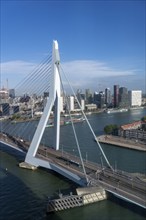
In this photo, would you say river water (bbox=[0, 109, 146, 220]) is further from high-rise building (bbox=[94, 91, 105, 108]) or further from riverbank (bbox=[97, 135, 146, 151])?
high-rise building (bbox=[94, 91, 105, 108])

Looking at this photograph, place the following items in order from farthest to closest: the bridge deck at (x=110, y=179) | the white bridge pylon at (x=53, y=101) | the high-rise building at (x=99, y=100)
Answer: the high-rise building at (x=99, y=100), the white bridge pylon at (x=53, y=101), the bridge deck at (x=110, y=179)

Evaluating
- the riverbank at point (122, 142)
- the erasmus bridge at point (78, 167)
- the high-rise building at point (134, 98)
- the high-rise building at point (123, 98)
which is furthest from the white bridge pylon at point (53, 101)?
the high-rise building at point (134, 98)

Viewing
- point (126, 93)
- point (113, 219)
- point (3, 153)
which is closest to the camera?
point (113, 219)

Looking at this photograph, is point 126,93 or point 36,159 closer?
point 36,159

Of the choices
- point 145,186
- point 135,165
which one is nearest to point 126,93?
point 135,165

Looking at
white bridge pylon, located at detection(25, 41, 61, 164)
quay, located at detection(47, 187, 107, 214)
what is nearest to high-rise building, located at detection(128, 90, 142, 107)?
white bridge pylon, located at detection(25, 41, 61, 164)

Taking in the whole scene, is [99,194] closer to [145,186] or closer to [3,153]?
[145,186]

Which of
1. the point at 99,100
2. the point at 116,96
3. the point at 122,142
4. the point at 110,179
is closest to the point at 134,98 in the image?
the point at 116,96

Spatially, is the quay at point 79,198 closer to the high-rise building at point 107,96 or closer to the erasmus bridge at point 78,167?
the erasmus bridge at point 78,167
